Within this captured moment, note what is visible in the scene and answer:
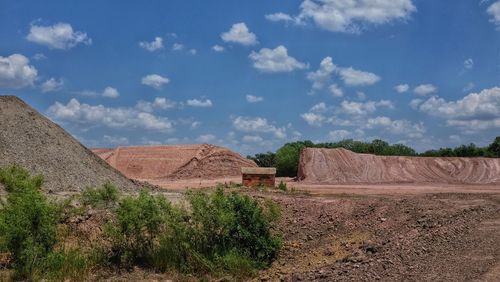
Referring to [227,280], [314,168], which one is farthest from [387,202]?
[314,168]

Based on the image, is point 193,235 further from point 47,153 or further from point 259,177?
point 259,177

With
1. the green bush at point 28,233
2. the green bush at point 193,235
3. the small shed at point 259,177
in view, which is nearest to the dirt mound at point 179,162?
the small shed at point 259,177

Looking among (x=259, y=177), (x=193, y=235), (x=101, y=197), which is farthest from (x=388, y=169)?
(x=193, y=235)

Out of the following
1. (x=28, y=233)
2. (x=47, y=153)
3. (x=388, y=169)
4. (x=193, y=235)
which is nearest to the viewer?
(x=28, y=233)

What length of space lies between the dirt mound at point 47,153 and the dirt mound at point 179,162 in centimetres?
1510

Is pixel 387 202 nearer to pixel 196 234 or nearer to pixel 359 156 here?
pixel 196 234

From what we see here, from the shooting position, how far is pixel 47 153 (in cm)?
2295

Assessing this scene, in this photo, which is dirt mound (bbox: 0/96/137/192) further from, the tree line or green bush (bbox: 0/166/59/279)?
the tree line

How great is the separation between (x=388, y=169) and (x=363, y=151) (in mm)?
11368

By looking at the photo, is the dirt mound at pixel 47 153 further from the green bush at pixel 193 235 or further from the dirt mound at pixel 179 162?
the dirt mound at pixel 179 162

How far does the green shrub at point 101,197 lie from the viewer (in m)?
15.9

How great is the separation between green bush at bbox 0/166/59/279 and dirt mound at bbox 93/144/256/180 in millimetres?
26165

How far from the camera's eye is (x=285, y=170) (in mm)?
40844

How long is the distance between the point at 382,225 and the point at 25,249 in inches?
333
